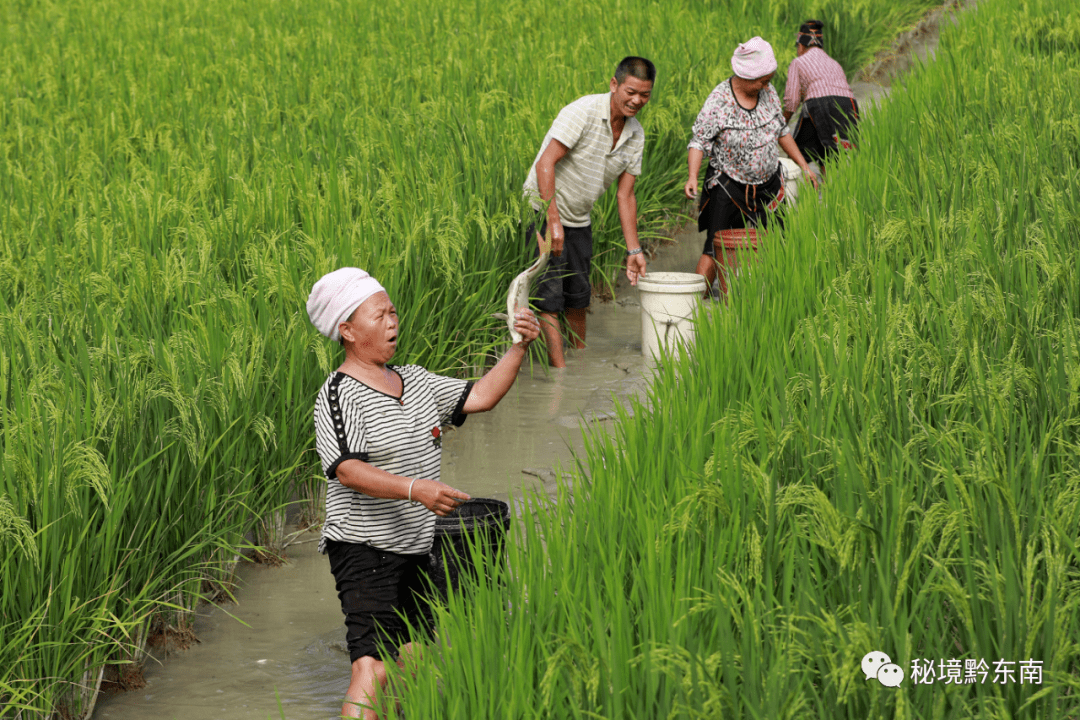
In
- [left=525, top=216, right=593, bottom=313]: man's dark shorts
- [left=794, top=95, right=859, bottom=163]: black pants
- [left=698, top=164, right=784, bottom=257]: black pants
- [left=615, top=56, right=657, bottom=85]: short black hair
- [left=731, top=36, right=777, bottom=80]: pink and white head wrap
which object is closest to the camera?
[left=615, top=56, right=657, bottom=85]: short black hair

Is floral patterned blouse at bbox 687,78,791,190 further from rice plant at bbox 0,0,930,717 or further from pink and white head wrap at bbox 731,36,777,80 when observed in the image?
rice plant at bbox 0,0,930,717

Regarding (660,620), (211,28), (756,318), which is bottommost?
(660,620)

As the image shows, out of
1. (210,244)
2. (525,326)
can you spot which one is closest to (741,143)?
(210,244)

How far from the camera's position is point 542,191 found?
462 centimetres

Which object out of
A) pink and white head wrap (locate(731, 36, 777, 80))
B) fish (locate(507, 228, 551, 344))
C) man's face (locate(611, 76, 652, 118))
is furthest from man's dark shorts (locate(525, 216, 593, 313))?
fish (locate(507, 228, 551, 344))

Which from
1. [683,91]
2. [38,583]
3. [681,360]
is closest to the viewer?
[38,583]

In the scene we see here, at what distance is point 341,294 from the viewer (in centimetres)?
252

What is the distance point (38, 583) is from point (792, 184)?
4.94 meters

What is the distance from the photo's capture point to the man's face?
14.8ft

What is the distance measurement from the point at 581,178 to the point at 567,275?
430 mm

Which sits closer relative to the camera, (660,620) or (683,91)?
(660,620)

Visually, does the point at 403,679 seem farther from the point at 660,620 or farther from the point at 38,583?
the point at 38,583

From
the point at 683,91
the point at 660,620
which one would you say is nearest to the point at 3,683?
the point at 660,620
